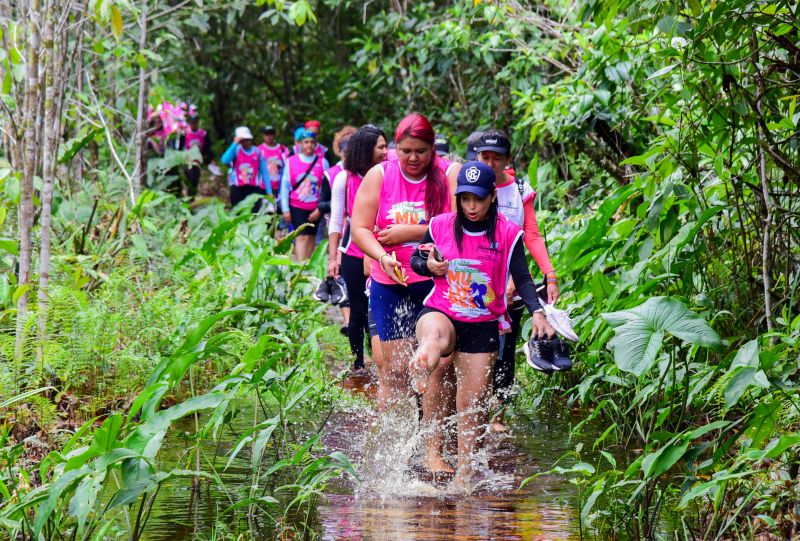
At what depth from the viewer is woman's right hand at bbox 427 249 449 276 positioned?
569 cm

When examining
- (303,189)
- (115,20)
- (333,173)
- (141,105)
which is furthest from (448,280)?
(303,189)

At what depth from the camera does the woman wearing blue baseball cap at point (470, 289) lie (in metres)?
5.72

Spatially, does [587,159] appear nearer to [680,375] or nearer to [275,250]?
[275,250]

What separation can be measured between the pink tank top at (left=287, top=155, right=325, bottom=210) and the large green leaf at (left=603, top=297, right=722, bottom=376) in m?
10.2

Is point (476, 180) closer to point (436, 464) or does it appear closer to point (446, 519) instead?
point (436, 464)

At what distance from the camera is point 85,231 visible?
9.60 meters

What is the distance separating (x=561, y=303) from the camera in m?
7.57

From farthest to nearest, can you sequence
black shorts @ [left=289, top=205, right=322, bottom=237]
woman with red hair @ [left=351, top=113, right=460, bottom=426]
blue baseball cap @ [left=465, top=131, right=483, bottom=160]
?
black shorts @ [left=289, top=205, right=322, bottom=237], blue baseball cap @ [left=465, top=131, right=483, bottom=160], woman with red hair @ [left=351, top=113, right=460, bottom=426]

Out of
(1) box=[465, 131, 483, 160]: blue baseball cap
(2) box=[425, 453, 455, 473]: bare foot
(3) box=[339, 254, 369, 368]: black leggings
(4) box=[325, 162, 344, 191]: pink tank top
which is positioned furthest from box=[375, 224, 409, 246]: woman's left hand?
(4) box=[325, 162, 344, 191]: pink tank top

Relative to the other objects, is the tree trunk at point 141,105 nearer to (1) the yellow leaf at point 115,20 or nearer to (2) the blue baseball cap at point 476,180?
(1) the yellow leaf at point 115,20

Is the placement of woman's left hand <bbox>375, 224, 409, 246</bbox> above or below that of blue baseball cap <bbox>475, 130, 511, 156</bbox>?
below

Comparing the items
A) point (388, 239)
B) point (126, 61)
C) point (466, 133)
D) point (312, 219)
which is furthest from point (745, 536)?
point (466, 133)

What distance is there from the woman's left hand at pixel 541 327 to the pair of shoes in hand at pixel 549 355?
42mm

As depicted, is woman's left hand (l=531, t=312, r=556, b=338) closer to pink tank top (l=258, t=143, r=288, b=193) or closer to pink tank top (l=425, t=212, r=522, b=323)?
pink tank top (l=425, t=212, r=522, b=323)
